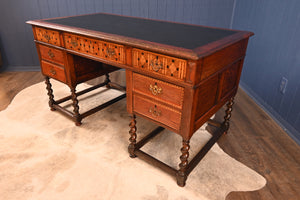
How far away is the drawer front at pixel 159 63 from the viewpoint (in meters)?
1.24

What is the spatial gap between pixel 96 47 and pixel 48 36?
0.62m

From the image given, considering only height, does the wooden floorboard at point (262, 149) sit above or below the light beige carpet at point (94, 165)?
above

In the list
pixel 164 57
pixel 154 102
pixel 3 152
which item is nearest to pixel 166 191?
pixel 154 102

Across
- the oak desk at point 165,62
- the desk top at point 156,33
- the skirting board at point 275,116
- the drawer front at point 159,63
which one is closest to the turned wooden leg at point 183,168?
the oak desk at point 165,62

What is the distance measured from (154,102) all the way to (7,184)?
1.17m

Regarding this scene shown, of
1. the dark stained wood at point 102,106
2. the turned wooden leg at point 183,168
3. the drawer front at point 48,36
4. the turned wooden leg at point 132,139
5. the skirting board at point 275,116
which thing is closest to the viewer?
the turned wooden leg at point 183,168

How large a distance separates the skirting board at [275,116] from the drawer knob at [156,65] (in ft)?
4.98

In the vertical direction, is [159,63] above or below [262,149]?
above

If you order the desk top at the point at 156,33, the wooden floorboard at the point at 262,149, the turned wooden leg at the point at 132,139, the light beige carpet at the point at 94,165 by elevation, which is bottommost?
the light beige carpet at the point at 94,165

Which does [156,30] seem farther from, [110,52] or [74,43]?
[74,43]

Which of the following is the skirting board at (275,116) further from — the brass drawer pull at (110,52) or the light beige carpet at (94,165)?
the brass drawer pull at (110,52)

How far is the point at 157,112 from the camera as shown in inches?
58.1

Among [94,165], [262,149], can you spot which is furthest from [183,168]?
[262,149]

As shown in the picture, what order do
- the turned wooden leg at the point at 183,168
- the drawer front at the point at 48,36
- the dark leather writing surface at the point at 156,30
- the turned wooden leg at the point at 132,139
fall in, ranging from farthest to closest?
the drawer front at the point at 48,36, the turned wooden leg at the point at 132,139, the turned wooden leg at the point at 183,168, the dark leather writing surface at the point at 156,30
